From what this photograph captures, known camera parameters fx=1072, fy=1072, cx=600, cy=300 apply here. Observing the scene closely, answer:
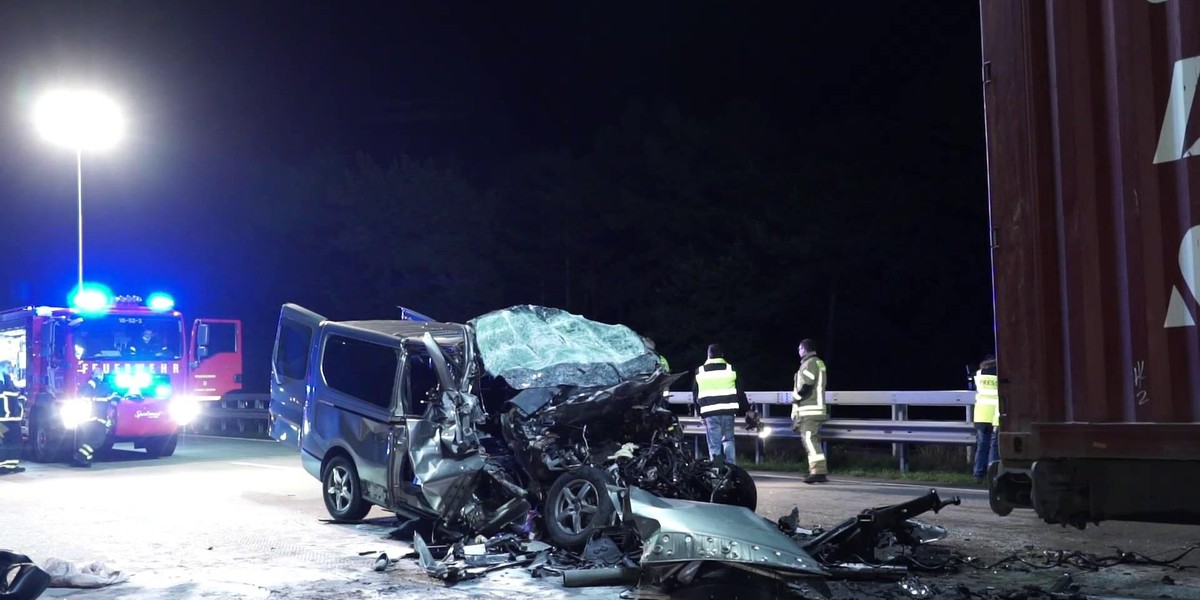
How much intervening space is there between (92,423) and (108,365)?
1034 millimetres

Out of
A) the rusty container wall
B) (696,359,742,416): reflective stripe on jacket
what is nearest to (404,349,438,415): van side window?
(696,359,742,416): reflective stripe on jacket

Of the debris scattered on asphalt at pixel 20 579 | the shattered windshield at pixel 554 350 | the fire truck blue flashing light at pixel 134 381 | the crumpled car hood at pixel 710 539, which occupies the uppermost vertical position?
the shattered windshield at pixel 554 350

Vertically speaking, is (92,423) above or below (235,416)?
above

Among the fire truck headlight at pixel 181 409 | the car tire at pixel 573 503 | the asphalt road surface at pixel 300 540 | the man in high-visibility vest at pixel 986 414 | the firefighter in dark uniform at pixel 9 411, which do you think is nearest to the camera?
the asphalt road surface at pixel 300 540

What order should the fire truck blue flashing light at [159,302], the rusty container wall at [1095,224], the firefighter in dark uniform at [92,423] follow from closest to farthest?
the rusty container wall at [1095,224] < the firefighter in dark uniform at [92,423] < the fire truck blue flashing light at [159,302]

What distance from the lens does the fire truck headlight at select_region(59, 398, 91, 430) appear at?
16.8 meters

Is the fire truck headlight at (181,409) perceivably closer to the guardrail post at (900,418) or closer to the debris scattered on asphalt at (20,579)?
the guardrail post at (900,418)

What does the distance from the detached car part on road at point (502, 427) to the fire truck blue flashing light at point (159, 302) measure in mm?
9246

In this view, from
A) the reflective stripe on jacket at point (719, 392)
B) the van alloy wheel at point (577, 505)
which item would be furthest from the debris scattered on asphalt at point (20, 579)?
the reflective stripe on jacket at point (719, 392)

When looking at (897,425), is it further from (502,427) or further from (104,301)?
(104,301)

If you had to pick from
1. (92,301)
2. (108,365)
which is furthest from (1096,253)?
(92,301)

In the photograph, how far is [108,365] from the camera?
57.1 ft

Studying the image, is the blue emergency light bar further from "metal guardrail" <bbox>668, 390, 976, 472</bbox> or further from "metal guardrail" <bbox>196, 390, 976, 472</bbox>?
"metal guardrail" <bbox>668, 390, 976, 472</bbox>

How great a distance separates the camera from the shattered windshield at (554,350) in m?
8.95
